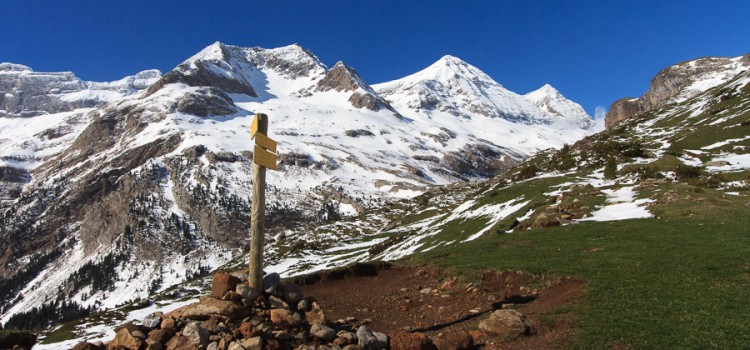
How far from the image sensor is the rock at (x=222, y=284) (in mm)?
14680

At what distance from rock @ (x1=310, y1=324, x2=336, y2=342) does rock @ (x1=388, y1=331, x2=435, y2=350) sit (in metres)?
1.97

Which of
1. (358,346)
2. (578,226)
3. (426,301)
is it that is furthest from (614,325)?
(578,226)

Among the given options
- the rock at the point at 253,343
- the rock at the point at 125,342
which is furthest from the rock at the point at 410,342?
the rock at the point at 125,342

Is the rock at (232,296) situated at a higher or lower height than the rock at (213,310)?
higher

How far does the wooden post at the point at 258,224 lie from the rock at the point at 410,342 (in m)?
5.01

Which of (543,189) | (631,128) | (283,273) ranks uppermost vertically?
(631,128)

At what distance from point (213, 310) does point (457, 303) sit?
1204 cm

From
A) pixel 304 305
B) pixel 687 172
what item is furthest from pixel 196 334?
pixel 687 172

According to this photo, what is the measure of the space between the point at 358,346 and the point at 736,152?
206 feet

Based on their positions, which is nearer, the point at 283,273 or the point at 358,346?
the point at 358,346

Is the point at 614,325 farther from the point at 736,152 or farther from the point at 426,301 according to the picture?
the point at 736,152

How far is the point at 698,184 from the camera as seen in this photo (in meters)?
40.7

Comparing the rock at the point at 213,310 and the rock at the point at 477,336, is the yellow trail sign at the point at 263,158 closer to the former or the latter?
the rock at the point at 213,310

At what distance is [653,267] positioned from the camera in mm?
19672
